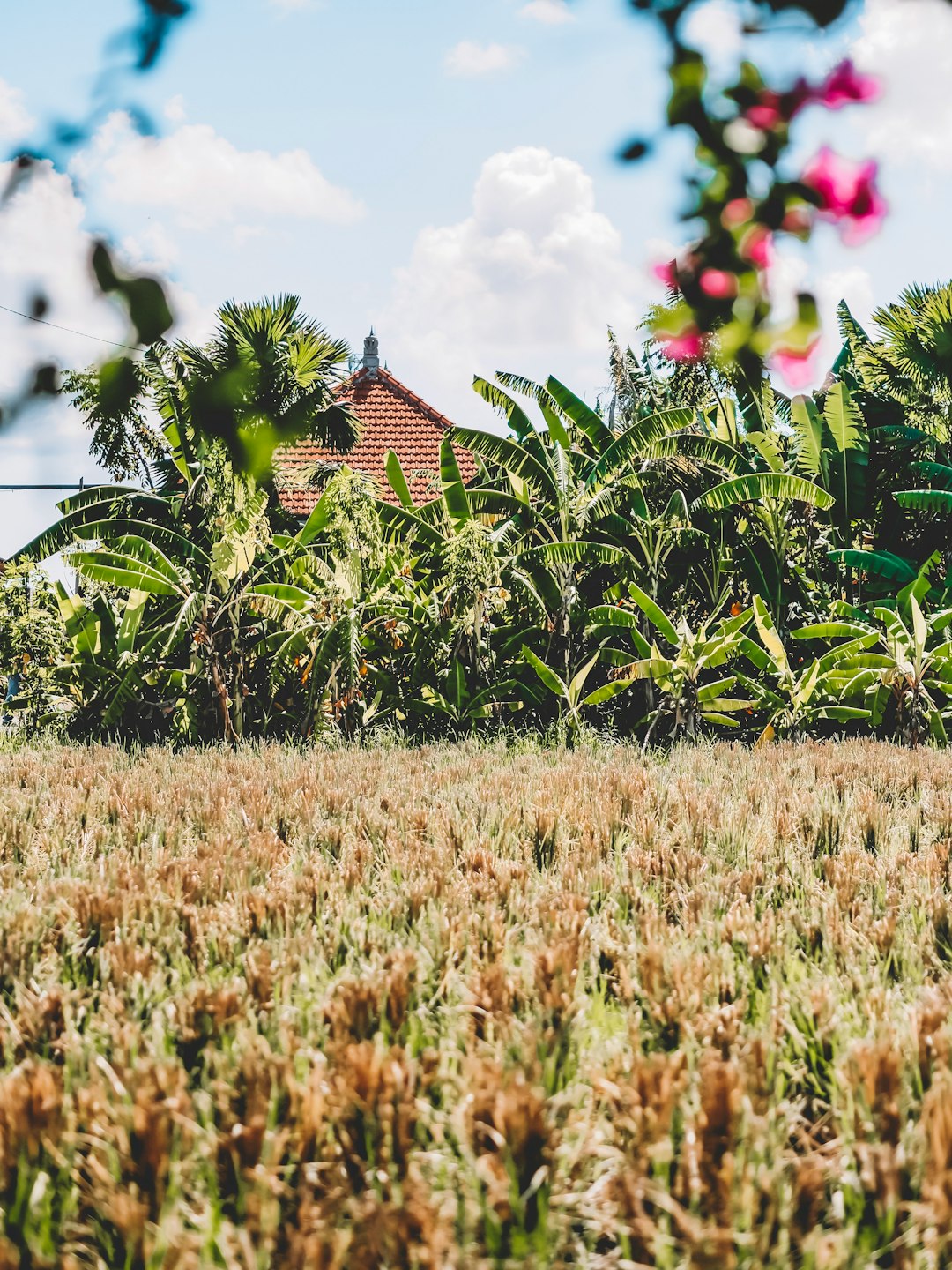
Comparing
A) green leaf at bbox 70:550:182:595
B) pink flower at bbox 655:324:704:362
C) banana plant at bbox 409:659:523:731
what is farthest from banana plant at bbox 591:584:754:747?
pink flower at bbox 655:324:704:362

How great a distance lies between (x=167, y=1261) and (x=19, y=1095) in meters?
0.55

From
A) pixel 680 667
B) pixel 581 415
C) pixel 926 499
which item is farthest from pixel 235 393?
pixel 926 499

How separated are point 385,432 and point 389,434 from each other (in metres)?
0.10

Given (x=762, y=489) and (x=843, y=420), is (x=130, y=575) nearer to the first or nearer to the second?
(x=762, y=489)

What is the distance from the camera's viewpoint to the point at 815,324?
1549 millimetres

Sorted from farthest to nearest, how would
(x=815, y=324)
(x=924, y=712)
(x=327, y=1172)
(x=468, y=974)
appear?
(x=924, y=712), (x=468, y=974), (x=327, y=1172), (x=815, y=324)

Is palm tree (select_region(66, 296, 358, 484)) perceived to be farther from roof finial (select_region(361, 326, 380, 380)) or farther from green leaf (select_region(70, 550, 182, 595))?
roof finial (select_region(361, 326, 380, 380))

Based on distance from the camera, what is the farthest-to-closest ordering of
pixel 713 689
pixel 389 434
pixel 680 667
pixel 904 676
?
pixel 389 434 → pixel 713 689 → pixel 680 667 → pixel 904 676

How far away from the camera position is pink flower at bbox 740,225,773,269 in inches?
A: 61.9

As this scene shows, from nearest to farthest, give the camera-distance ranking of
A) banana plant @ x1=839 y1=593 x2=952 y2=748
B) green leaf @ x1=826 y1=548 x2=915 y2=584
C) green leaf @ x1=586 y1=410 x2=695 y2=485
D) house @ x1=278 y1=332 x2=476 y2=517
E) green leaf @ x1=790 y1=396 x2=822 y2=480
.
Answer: banana plant @ x1=839 y1=593 x2=952 y2=748, green leaf @ x1=586 y1=410 x2=695 y2=485, green leaf @ x1=826 y1=548 x2=915 y2=584, green leaf @ x1=790 y1=396 x2=822 y2=480, house @ x1=278 y1=332 x2=476 y2=517

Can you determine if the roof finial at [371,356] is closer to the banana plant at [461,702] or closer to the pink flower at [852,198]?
the banana plant at [461,702]

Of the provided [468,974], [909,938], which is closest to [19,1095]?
[468,974]

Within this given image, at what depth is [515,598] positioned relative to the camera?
1023 centimetres

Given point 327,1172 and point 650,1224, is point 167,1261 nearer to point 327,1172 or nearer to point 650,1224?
point 327,1172
